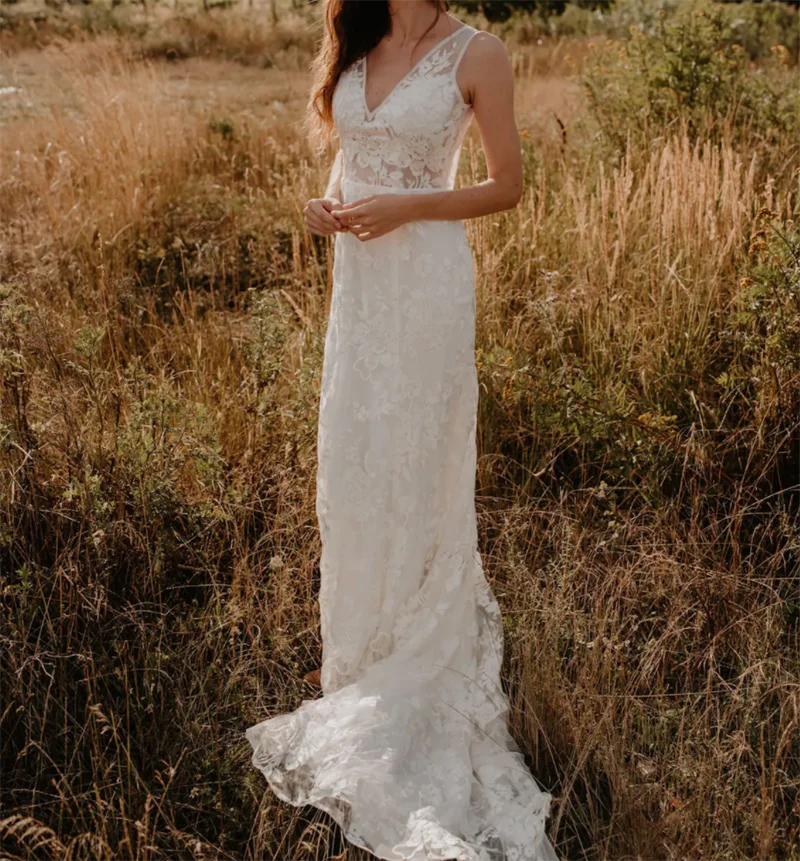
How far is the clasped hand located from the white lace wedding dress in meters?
0.08

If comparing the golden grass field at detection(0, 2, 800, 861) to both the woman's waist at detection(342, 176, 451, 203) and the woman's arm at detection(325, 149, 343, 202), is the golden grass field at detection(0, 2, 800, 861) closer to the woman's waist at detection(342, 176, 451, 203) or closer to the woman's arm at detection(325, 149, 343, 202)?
the woman's arm at detection(325, 149, 343, 202)

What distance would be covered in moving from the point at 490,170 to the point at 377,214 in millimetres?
371

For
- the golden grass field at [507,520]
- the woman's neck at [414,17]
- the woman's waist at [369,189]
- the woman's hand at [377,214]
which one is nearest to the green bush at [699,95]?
the golden grass field at [507,520]

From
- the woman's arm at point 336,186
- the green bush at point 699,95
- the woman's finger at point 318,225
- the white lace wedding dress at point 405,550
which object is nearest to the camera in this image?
the white lace wedding dress at point 405,550

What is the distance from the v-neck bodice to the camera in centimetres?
241

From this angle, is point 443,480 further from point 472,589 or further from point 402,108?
point 402,108

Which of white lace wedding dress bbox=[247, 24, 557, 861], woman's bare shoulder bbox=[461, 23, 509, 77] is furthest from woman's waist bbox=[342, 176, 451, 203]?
woman's bare shoulder bbox=[461, 23, 509, 77]

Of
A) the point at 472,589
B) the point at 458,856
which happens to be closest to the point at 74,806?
the point at 458,856

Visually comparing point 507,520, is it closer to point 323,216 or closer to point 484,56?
point 323,216

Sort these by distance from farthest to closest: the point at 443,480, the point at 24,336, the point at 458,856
A: the point at 24,336
the point at 443,480
the point at 458,856

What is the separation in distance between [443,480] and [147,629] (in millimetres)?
996

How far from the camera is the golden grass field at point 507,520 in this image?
2.37 m

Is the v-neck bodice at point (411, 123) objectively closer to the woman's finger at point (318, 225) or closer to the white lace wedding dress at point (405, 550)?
the white lace wedding dress at point (405, 550)

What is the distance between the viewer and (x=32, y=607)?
2686 mm
